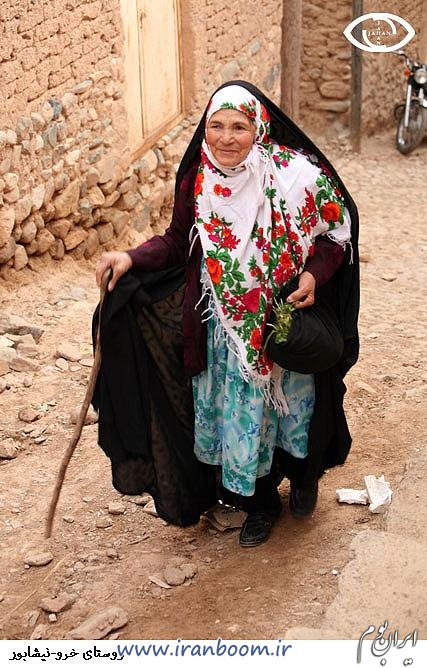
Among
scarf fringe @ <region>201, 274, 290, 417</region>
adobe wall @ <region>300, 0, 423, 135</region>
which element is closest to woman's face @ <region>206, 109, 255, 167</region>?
scarf fringe @ <region>201, 274, 290, 417</region>

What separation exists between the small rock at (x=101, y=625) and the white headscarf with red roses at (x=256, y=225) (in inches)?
32.8

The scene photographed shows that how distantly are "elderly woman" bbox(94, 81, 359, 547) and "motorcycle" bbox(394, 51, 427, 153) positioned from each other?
23.5ft

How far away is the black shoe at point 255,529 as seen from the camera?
3350mm

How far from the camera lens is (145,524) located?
366 centimetres

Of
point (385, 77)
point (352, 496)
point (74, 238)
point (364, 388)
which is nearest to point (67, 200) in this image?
point (74, 238)

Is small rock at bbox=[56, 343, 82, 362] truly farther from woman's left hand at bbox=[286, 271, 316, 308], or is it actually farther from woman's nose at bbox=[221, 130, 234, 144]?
woman's nose at bbox=[221, 130, 234, 144]

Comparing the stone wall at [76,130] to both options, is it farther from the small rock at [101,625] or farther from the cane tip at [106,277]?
the small rock at [101,625]

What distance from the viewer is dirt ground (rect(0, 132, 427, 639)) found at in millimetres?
3014

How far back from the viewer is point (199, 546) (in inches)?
136

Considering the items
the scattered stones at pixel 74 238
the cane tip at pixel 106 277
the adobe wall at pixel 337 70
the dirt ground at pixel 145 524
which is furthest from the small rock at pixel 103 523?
the adobe wall at pixel 337 70

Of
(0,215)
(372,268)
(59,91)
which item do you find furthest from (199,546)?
(372,268)

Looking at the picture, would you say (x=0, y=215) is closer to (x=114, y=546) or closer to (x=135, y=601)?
(x=114, y=546)

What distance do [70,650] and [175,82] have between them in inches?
203

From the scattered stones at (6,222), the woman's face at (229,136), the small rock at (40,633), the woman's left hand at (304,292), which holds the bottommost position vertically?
the small rock at (40,633)
